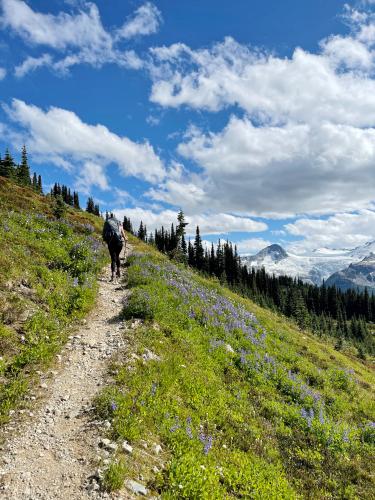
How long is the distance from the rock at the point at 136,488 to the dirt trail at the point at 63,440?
518 millimetres

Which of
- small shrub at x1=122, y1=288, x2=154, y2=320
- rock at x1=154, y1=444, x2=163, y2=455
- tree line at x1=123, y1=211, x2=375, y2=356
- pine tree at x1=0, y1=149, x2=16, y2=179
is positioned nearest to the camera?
rock at x1=154, y1=444, x2=163, y2=455

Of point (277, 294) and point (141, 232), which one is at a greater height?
point (141, 232)

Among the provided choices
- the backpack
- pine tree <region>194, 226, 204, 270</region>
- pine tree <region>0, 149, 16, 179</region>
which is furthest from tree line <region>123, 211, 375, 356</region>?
the backpack

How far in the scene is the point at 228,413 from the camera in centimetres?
940

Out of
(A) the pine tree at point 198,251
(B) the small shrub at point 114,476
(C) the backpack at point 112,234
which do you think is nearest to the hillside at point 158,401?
(B) the small shrub at point 114,476

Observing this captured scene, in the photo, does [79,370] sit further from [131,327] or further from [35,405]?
[131,327]

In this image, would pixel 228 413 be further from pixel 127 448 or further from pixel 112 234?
pixel 112 234

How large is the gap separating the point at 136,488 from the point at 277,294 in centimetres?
15905

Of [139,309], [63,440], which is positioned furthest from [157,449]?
[139,309]

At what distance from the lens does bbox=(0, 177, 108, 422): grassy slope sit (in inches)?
332

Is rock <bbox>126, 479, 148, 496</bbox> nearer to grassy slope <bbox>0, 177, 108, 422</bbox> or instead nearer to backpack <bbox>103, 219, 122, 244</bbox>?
grassy slope <bbox>0, 177, 108, 422</bbox>

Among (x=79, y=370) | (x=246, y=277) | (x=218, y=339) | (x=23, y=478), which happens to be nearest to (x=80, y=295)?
(x=79, y=370)

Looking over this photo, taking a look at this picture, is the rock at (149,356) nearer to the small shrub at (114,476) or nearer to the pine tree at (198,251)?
the small shrub at (114,476)

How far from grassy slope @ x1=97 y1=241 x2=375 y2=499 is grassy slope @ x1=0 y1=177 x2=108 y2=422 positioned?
2.05 m
